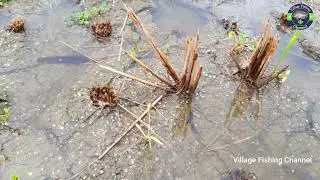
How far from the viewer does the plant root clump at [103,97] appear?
446 cm

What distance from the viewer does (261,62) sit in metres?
4.59

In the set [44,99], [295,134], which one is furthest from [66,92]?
[295,134]

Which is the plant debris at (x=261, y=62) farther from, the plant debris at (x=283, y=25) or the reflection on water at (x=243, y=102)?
the plant debris at (x=283, y=25)

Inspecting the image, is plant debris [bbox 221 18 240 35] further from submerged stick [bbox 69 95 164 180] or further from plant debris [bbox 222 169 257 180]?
plant debris [bbox 222 169 257 180]

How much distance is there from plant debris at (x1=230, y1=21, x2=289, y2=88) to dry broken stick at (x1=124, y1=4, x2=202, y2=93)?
723 mm

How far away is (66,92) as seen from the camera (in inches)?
186

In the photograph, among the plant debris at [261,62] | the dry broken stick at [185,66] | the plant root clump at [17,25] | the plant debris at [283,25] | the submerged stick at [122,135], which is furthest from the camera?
→ the plant debris at [283,25]

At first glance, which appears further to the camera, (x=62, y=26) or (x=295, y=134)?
(x=62, y=26)

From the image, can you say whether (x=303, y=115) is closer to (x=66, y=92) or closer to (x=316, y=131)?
(x=316, y=131)

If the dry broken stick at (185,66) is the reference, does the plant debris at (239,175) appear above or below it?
below

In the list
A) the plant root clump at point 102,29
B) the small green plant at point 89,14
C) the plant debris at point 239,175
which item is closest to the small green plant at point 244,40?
the plant root clump at point 102,29

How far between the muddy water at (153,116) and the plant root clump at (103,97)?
4.9 inches

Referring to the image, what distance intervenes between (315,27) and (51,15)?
13.4ft

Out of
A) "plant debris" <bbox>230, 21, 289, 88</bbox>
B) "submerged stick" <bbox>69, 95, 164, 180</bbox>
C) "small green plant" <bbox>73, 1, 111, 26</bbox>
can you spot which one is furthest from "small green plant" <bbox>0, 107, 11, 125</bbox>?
"plant debris" <bbox>230, 21, 289, 88</bbox>
